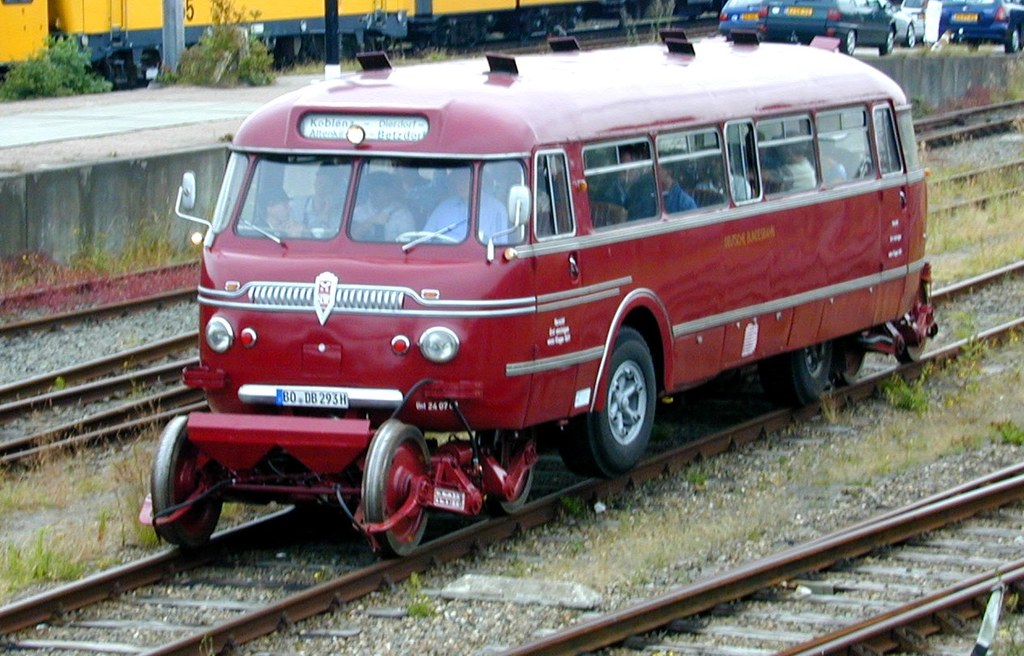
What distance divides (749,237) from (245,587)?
4.26m

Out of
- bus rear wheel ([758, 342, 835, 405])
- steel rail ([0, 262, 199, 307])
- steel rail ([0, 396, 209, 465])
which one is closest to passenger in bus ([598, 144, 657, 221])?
bus rear wheel ([758, 342, 835, 405])

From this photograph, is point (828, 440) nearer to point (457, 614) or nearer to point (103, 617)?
point (457, 614)

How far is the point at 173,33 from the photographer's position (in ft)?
101

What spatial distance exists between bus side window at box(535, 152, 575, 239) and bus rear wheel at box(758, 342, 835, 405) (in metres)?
3.35

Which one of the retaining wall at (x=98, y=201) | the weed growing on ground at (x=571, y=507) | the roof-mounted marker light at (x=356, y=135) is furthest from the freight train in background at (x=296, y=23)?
the weed growing on ground at (x=571, y=507)

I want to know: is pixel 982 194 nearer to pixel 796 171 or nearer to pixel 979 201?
pixel 979 201

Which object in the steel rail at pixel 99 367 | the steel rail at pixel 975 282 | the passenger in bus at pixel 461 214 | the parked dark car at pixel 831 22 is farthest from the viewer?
the parked dark car at pixel 831 22

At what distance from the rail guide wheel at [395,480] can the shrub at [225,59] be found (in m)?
22.5

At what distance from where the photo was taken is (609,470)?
10695mm

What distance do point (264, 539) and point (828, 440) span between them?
422cm

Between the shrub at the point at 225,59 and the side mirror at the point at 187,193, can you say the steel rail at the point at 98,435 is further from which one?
the shrub at the point at 225,59

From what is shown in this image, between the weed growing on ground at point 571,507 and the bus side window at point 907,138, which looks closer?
the weed growing on ground at point 571,507

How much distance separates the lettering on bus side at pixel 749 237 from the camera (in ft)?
37.9

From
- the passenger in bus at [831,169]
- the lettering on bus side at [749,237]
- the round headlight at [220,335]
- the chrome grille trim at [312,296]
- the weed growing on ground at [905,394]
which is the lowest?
the weed growing on ground at [905,394]
